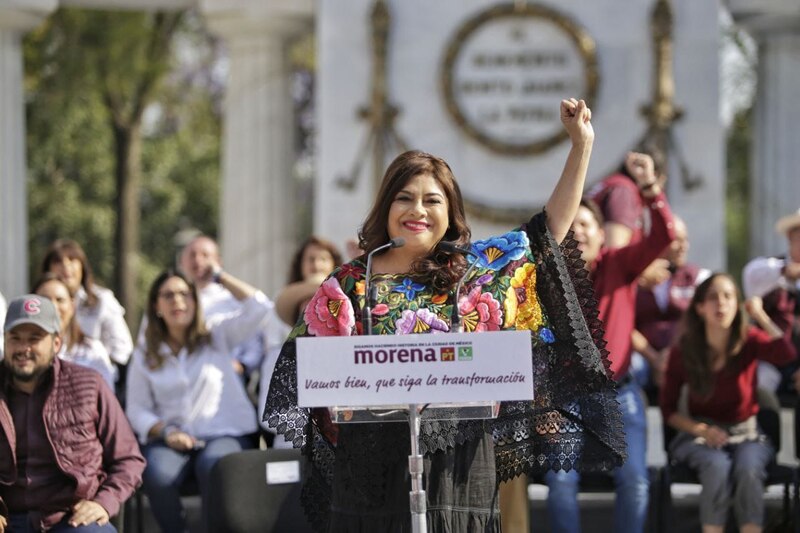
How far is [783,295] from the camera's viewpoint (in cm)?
793

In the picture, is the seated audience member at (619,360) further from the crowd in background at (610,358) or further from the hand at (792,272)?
the hand at (792,272)

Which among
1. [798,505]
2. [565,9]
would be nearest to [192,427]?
[798,505]

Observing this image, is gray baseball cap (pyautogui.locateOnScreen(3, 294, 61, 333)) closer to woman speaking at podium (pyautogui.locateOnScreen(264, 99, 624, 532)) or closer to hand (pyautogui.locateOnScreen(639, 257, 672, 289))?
woman speaking at podium (pyautogui.locateOnScreen(264, 99, 624, 532))

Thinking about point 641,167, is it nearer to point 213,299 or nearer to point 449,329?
point 449,329

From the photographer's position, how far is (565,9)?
10.6 meters

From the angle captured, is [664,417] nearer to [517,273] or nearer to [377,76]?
[517,273]

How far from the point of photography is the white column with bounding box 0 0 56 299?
36.5 feet

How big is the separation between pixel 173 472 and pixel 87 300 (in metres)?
1.33

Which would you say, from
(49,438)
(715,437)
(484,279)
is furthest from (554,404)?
(715,437)

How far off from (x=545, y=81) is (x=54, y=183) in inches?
504

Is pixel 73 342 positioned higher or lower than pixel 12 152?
lower

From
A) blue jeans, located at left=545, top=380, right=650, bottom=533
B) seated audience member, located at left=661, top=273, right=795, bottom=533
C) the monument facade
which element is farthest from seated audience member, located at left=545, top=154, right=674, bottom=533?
the monument facade

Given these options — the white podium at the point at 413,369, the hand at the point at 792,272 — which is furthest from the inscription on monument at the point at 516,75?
the white podium at the point at 413,369

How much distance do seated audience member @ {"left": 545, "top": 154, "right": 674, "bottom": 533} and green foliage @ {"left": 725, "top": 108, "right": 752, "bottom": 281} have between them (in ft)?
46.3
